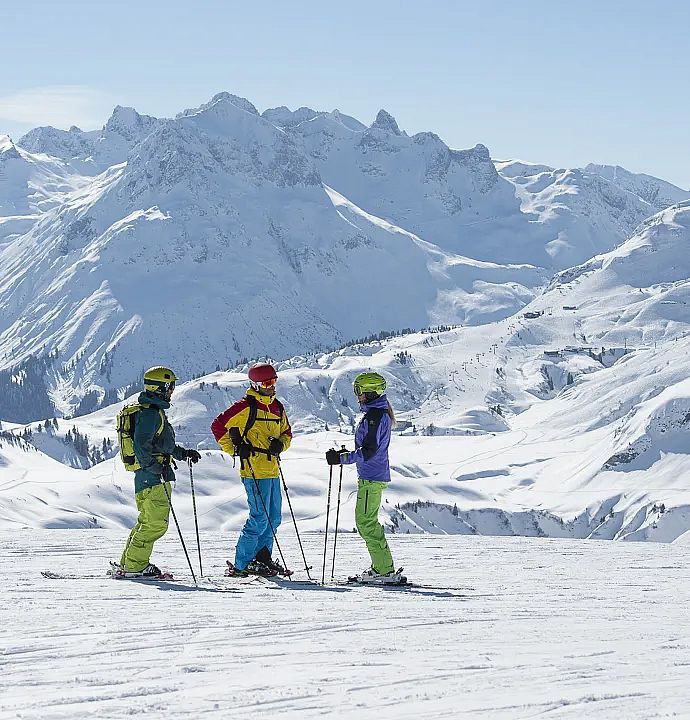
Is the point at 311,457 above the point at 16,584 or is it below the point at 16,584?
below

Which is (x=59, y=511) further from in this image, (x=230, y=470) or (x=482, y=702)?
(x=482, y=702)

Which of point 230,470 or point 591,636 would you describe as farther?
point 230,470

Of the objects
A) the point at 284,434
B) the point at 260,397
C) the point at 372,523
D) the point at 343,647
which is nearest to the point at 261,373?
the point at 260,397

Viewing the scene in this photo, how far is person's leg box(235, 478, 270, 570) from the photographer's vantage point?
14.2m

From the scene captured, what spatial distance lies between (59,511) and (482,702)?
111034 mm

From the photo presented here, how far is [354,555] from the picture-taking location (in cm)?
1838

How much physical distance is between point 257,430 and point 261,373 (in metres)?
0.80

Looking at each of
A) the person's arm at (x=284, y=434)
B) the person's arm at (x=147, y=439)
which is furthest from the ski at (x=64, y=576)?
the person's arm at (x=284, y=434)

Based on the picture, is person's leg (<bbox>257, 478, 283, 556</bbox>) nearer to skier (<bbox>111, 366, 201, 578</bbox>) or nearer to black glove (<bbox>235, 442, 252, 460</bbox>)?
black glove (<bbox>235, 442, 252, 460</bbox>)

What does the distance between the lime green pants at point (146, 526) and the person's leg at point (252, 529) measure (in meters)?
1.10

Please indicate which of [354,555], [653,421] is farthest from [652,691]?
[653,421]

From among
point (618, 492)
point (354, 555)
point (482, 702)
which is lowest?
point (618, 492)

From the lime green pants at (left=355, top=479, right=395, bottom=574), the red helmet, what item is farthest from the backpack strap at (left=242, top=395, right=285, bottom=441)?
the lime green pants at (left=355, top=479, right=395, bottom=574)

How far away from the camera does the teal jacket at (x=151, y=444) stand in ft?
45.3
